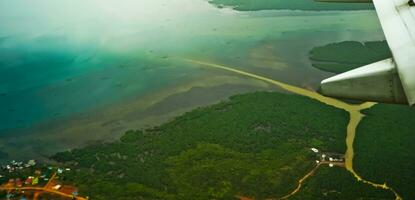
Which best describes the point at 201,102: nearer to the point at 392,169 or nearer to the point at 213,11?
the point at 392,169

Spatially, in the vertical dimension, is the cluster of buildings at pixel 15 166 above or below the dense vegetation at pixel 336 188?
above

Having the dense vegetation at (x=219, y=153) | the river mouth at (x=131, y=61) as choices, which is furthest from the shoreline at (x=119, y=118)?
the dense vegetation at (x=219, y=153)

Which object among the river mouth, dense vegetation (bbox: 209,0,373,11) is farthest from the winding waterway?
dense vegetation (bbox: 209,0,373,11)

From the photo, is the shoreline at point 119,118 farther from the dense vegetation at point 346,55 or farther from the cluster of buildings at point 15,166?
the dense vegetation at point 346,55

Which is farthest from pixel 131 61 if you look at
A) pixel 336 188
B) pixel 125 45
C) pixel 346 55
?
pixel 336 188

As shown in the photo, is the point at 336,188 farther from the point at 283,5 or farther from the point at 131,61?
the point at 283,5

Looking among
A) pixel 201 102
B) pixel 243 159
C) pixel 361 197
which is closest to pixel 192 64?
pixel 201 102
